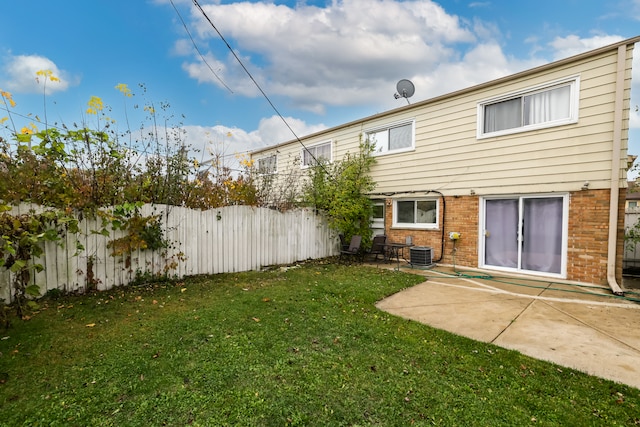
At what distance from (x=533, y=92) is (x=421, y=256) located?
17.1 feet

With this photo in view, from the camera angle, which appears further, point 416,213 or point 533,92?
point 416,213

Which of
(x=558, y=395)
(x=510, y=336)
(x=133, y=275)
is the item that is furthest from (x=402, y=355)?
(x=133, y=275)

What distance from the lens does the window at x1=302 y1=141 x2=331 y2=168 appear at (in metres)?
12.7

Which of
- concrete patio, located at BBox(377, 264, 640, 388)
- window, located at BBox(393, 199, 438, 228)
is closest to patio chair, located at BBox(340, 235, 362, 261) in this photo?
window, located at BBox(393, 199, 438, 228)

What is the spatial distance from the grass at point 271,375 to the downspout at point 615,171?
5135mm

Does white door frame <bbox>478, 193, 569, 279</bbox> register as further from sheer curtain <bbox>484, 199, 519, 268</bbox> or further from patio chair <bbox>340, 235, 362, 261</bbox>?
patio chair <bbox>340, 235, 362, 261</bbox>

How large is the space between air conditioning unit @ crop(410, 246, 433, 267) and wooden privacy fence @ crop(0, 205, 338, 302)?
3.02 metres

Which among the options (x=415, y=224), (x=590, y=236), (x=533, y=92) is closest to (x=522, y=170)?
(x=533, y=92)

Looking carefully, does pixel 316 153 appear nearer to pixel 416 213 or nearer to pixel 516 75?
pixel 416 213

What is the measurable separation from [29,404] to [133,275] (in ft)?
13.4

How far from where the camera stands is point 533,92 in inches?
293

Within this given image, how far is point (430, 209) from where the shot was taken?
957 centimetres


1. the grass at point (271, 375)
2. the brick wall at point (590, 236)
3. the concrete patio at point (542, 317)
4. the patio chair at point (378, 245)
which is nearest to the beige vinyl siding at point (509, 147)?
the brick wall at point (590, 236)

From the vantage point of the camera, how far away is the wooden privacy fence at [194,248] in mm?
5287
